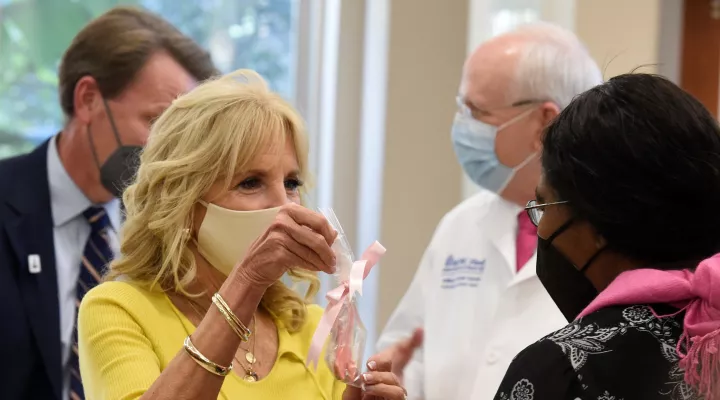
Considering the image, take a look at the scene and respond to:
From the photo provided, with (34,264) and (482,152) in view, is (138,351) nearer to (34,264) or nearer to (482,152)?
(34,264)

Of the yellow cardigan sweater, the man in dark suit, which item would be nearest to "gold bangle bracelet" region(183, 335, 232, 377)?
the yellow cardigan sweater

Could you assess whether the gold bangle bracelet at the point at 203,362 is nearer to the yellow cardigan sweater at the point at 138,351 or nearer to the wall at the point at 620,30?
the yellow cardigan sweater at the point at 138,351

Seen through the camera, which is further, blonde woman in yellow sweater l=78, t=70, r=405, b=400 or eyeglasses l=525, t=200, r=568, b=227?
blonde woman in yellow sweater l=78, t=70, r=405, b=400

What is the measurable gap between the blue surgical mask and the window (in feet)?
6.65

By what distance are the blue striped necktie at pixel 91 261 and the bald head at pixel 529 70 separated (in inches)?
43.0

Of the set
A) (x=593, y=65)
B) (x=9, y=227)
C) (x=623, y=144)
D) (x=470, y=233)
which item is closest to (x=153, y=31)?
(x=9, y=227)

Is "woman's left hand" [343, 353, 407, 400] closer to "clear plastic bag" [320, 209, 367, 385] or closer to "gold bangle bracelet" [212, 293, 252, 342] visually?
"clear plastic bag" [320, 209, 367, 385]

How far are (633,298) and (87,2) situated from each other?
3.68 metres

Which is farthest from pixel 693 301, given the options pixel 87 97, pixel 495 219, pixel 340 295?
pixel 87 97

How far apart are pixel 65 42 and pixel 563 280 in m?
3.41

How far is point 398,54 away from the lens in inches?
151

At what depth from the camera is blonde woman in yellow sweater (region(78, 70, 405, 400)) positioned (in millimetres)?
1775

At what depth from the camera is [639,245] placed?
1521 mm

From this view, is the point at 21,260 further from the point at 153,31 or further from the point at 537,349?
the point at 537,349
